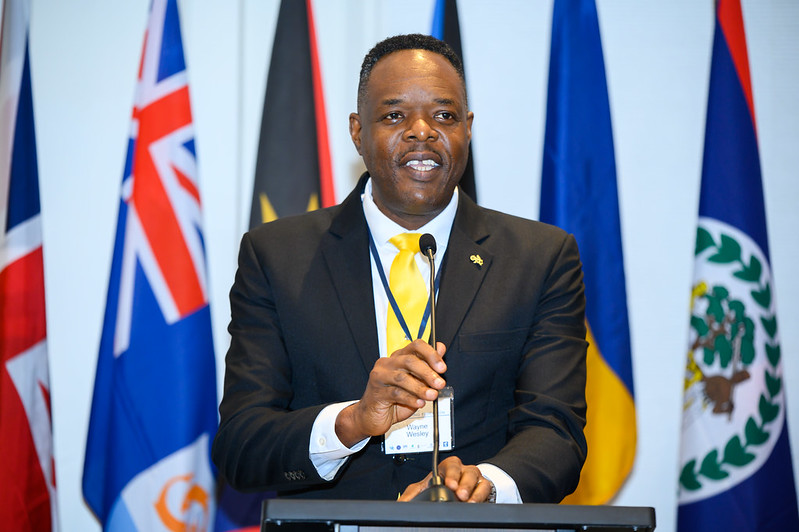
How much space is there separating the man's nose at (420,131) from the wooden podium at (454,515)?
1.28 metres

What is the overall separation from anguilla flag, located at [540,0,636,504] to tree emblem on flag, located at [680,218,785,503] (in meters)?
0.29

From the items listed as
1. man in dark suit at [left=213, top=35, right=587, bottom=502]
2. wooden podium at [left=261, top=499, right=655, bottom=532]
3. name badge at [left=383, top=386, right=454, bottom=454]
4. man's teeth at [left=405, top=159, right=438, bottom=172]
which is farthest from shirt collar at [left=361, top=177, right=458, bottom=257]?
wooden podium at [left=261, top=499, right=655, bottom=532]

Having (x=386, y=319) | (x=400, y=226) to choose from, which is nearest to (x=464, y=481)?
(x=386, y=319)

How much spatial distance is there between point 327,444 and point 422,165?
2.87 ft

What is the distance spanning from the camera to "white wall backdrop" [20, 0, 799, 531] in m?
4.07

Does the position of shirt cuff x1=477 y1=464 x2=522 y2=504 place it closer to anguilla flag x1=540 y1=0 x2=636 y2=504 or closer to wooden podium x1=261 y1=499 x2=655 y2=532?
wooden podium x1=261 y1=499 x2=655 y2=532

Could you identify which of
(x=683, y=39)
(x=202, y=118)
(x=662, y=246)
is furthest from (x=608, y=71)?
(x=202, y=118)

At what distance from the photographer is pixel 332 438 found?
1978 millimetres

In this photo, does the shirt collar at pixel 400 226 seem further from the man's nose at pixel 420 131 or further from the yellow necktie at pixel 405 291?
the man's nose at pixel 420 131

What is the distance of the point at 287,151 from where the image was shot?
3.80m

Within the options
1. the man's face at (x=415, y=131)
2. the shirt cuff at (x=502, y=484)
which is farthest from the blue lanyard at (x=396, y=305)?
the shirt cuff at (x=502, y=484)

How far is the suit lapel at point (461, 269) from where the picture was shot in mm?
2281

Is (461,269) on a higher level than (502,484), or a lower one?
higher

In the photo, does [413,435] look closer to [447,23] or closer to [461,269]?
[461,269]
